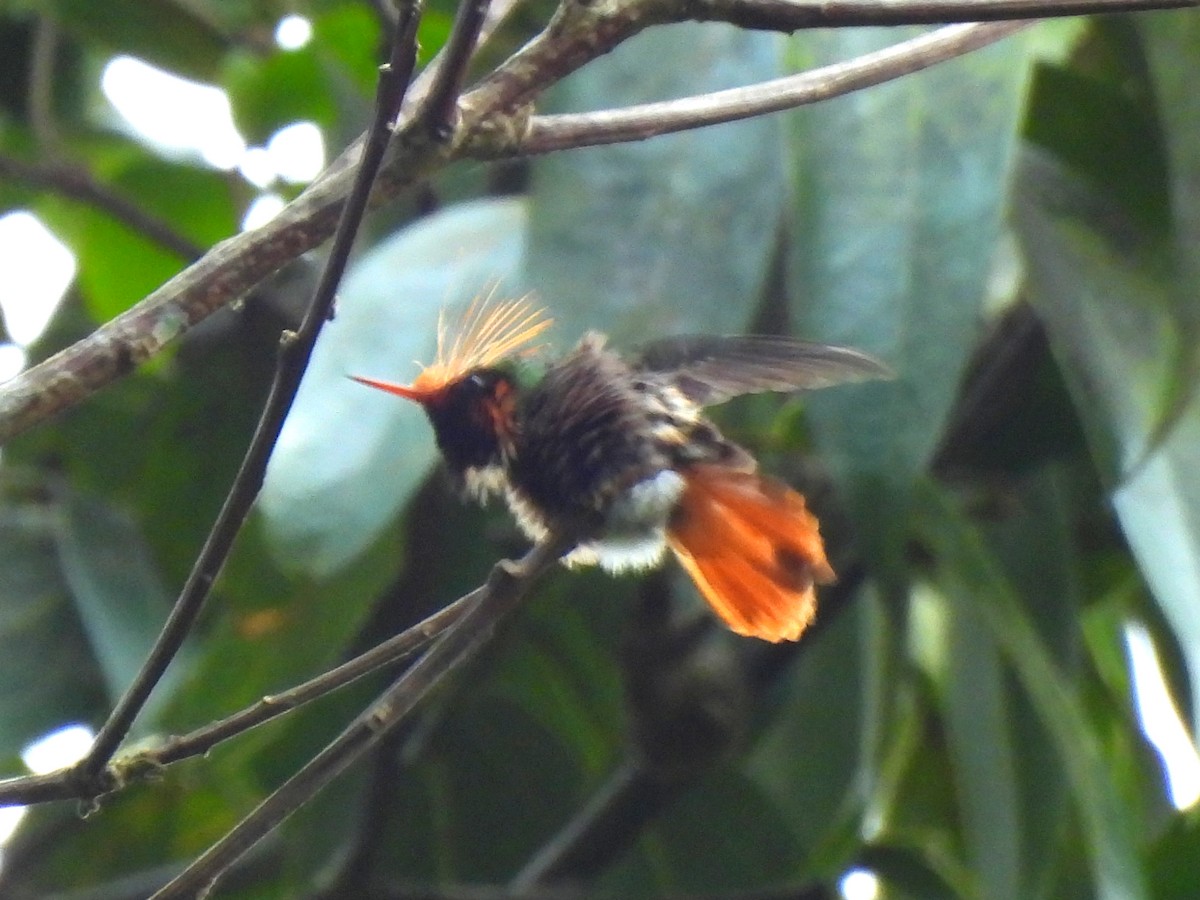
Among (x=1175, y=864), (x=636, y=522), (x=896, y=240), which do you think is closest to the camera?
(x=636, y=522)

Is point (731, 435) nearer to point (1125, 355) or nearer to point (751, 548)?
point (1125, 355)

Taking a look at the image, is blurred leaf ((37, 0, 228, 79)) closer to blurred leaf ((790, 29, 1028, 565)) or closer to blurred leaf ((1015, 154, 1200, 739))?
blurred leaf ((790, 29, 1028, 565))

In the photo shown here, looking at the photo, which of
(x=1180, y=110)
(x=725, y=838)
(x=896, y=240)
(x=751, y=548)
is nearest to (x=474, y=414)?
(x=751, y=548)

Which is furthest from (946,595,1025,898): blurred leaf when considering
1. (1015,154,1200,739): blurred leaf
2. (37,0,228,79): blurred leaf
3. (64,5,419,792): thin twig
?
(37,0,228,79): blurred leaf

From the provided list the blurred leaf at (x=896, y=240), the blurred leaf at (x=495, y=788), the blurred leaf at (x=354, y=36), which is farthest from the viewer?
the blurred leaf at (x=354, y=36)

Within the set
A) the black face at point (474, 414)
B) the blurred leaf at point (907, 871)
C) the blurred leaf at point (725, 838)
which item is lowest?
the blurred leaf at point (907, 871)

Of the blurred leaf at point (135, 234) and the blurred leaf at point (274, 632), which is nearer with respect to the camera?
the blurred leaf at point (274, 632)

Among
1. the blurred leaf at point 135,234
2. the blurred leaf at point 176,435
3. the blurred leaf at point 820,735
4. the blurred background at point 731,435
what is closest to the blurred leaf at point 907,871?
the blurred background at point 731,435

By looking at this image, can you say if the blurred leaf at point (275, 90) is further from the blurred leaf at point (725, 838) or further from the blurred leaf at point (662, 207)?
the blurred leaf at point (725, 838)
